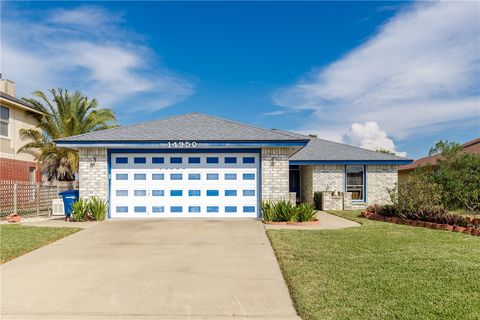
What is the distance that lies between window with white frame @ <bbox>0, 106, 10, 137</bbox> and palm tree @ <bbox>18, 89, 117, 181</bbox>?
54.0 inches

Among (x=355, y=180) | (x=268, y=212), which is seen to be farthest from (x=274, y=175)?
(x=355, y=180)

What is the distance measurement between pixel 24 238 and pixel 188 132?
22.3 feet

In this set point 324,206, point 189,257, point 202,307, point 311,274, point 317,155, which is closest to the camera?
point 202,307

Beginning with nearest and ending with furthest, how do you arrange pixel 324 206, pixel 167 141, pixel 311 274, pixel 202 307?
pixel 202 307
pixel 311 274
pixel 167 141
pixel 324 206

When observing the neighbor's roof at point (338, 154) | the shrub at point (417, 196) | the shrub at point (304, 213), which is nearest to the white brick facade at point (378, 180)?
the neighbor's roof at point (338, 154)

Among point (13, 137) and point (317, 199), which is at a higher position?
point (13, 137)

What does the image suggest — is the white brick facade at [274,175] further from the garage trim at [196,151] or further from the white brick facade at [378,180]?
the white brick facade at [378,180]

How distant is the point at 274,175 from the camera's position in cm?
1372

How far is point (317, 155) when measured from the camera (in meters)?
21.0

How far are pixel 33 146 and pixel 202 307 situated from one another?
2120 centimetres

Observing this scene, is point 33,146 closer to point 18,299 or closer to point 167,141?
point 167,141

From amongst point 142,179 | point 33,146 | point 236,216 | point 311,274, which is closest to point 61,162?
point 33,146

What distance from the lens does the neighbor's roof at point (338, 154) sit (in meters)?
20.3

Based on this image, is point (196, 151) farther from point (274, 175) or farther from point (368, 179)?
point (368, 179)
